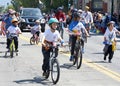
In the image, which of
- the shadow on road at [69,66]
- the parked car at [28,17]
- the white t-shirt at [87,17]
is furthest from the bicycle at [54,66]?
the parked car at [28,17]

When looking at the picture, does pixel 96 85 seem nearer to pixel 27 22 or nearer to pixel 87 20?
pixel 87 20

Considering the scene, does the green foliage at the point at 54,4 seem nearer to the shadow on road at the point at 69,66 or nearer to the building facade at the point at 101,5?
the building facade at the point at 101,5

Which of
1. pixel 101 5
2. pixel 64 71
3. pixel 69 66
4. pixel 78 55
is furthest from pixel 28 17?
pixel 101 5

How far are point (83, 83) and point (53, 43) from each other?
1.31m

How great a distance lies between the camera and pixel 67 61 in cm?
1750

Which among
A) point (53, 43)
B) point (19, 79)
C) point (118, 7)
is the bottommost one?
point (118, 7)

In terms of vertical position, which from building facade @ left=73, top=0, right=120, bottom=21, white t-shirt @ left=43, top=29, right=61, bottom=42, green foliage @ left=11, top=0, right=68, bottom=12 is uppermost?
white t-shirt @ left=43, top=29, right=61, bottom=42

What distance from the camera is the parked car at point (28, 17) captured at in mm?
37188

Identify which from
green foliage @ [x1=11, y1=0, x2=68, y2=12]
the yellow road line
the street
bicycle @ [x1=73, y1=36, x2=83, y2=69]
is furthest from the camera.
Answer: green foliage @ [x1=11, y1=0, x2=68, y2=12]

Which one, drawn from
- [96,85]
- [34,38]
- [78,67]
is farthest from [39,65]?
[34,38]

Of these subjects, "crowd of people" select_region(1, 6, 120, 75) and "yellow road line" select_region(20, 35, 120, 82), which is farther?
"yellow road line" select_region(20, 35, 120, 82)

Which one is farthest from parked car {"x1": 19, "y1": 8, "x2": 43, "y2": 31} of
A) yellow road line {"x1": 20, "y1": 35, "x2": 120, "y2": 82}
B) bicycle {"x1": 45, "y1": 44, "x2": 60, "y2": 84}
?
bicycle {"x1": 45, "y1": 44, "x2": 60, "y2": 84}

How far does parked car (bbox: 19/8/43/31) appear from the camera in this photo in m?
37.2

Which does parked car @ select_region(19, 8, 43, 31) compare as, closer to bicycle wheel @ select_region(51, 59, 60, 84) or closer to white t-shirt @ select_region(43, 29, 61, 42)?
white t-shirt @ select_region(43, 29, 61, 42)
